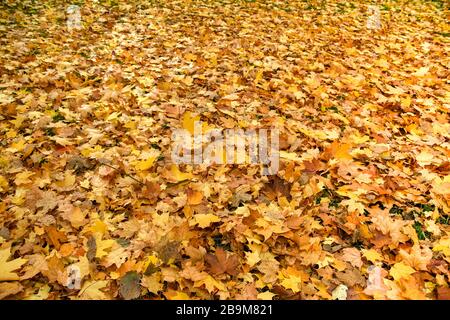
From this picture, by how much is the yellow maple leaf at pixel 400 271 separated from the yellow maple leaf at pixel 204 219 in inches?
46.2

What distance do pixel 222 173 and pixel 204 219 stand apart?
537 millimetres

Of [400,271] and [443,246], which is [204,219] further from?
[443,246]

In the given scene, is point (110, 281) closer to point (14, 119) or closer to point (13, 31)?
point (14, 119)

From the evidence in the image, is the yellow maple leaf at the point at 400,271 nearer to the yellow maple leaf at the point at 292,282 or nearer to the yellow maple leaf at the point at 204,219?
the yellow maple leaf at the point at 292,282

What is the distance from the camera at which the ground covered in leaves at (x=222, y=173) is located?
2258 mm

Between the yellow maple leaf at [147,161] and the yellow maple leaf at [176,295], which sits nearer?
the yellow maple leaf at [176,295]

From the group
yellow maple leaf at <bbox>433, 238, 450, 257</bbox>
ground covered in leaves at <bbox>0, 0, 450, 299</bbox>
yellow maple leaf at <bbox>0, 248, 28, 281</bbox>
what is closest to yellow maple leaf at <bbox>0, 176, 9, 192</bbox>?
ground covered in leaves at <bbox>0, 0, 450, 299</bbox>

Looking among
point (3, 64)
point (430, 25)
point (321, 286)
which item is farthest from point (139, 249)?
point (430, 25)

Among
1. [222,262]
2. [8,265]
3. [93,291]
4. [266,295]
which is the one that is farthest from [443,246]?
[8,265]

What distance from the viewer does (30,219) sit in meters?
2.57

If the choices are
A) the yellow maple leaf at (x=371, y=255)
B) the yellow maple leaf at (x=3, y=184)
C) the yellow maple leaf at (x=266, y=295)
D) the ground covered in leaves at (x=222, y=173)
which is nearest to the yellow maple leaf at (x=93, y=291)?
the ground covered in leaves at (x=222, y=173)

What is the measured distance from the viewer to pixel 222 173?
9.83 ft
